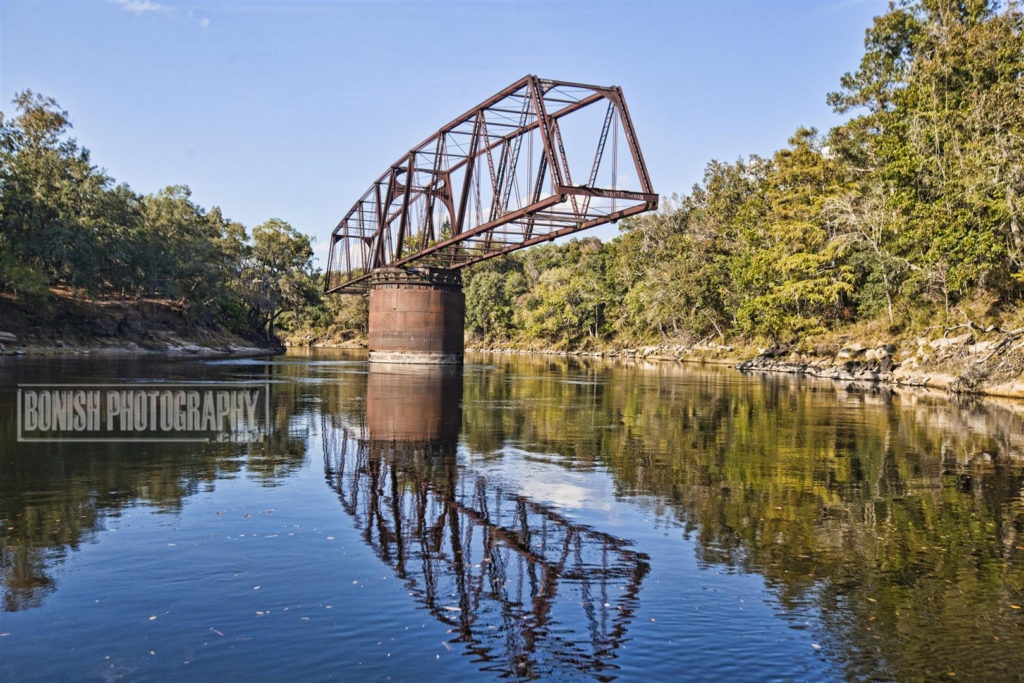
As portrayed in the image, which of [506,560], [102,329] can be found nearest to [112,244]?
[102,329]

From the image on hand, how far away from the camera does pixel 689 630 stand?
6039mm

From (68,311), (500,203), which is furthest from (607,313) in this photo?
(500,203)

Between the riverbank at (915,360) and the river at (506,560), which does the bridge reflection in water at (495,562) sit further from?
the riverbank at (915,360)

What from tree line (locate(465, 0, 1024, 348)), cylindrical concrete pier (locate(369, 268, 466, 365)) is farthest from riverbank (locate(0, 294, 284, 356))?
tree line (locate(465, 0, 1024, 348))

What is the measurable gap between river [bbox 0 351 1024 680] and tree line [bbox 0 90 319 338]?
54.5m

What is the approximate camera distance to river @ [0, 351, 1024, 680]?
550 centimetres

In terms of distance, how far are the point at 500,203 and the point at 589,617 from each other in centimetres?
3100

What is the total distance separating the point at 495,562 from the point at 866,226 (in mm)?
53064

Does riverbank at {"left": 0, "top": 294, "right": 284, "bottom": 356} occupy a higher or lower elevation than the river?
higher

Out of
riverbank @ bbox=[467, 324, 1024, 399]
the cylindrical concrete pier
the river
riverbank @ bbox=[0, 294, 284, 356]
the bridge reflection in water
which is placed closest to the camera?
the river

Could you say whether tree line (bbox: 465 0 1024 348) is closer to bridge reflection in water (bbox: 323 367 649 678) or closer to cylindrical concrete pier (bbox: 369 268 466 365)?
cylindrical concrete pier (bbox: 369 268 466 365)

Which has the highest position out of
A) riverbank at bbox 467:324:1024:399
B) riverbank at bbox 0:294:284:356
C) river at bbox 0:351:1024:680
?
riverbank at bbox 0:294:284:356

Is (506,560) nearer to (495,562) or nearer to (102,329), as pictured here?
(495,562)

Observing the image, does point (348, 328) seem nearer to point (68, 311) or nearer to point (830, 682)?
point (68, 311)
